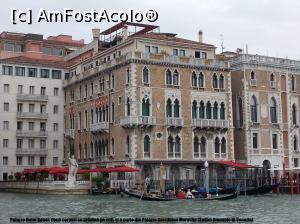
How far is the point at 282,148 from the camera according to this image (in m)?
50.9

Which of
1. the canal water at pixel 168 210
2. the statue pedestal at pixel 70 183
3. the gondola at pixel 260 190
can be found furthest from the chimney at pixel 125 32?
the canal water at pixel 168 210

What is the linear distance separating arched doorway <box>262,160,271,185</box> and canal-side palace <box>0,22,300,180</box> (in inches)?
6.4

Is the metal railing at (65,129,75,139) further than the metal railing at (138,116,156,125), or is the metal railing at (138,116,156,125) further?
the metal railing at (65,129,75,139)

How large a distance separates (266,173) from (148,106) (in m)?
10.3

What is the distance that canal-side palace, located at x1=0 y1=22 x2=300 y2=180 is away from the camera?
46219 mm

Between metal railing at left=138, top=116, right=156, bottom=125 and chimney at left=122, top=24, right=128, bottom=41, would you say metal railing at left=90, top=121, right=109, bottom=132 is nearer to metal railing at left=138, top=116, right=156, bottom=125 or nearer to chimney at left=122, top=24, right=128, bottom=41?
metal railing at left=138, top=116, right=156, bottom=125

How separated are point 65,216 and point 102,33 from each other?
3262 cm

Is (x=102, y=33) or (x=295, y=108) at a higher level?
(x=102, y=33)

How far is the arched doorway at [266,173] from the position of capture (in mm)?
45719

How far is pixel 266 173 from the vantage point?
154 ft

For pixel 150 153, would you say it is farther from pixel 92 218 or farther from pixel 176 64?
pixel 92 218

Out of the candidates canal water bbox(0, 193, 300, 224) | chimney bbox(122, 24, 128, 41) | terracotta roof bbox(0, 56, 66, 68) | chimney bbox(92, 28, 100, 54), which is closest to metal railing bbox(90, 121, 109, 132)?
chimney bbox(122, 24, 128, 41)

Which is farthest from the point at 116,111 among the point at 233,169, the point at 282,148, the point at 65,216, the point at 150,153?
the point at 65,216

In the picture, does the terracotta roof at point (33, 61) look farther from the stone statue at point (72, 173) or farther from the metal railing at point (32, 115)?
the stone statue at point (72, 173)
